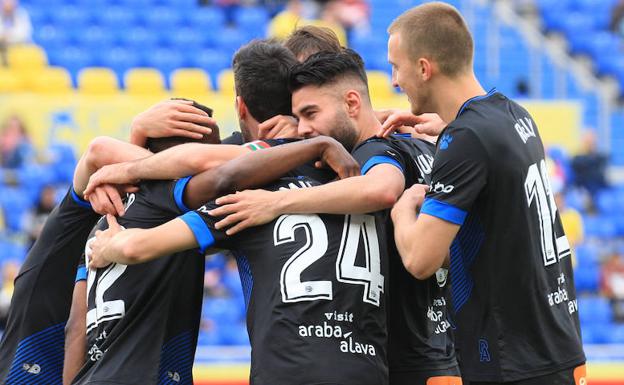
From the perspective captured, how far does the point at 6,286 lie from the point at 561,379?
8115 millimetres

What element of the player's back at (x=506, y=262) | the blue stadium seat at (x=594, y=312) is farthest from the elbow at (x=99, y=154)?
the blue stadium seat at (x=594, y=312)

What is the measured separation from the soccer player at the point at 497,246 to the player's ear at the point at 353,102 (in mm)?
512

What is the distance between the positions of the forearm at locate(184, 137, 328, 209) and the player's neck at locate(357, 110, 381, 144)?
1.51ft

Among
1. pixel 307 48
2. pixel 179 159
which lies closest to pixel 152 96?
pixel 307 48

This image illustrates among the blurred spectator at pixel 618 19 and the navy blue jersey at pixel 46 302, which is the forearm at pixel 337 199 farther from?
the blurred spectator at pixel 618 19

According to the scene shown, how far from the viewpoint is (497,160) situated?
436cm

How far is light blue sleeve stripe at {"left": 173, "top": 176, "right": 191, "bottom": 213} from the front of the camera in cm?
454

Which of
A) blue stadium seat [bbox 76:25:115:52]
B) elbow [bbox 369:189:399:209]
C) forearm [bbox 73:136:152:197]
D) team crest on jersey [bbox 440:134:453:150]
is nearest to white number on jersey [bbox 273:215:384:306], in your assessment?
elbow [bbox 369:189:399:209]

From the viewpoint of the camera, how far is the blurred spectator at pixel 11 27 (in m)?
15.6

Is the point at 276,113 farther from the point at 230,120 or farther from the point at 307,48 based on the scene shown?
the point at 230,120

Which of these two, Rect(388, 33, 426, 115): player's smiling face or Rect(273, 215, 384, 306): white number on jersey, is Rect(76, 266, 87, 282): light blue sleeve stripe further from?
Rect(388, 33, 426, 115): player's smiling face

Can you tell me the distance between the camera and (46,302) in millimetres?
5113

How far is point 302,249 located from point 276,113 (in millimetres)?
902

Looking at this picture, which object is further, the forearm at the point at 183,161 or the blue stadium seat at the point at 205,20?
the blue stadium seat at the point at 205,20
